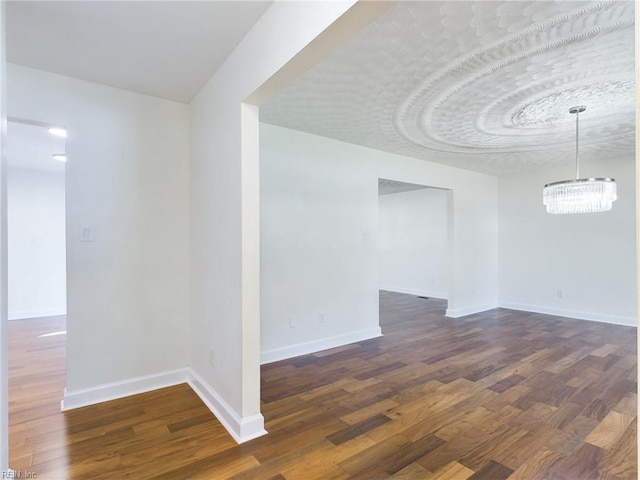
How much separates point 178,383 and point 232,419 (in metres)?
0.97

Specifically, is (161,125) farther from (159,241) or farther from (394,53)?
(394,53)

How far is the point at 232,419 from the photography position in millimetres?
2084

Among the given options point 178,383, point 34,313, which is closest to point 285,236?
point 178,383

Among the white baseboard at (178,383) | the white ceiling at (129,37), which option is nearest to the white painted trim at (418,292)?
the white baseboard at (178,383)

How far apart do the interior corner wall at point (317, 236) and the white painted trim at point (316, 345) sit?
0.01m

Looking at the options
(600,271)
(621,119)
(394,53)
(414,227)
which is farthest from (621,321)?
(394,53)

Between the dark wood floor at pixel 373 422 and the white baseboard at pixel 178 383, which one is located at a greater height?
the white baseboard at pixel 178 383

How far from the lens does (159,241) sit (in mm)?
2773

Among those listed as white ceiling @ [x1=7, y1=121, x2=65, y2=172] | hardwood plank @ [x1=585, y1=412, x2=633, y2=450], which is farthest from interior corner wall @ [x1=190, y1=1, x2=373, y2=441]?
hardwood plank @ [x1=585, y1=412, x2=633, y2=450]

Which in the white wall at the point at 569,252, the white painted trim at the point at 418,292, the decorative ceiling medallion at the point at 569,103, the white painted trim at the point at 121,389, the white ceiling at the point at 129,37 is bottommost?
the white painted trim at the point at 418,292

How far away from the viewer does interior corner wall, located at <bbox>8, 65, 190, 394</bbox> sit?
95.1 inches

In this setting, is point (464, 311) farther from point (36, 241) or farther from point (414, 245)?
point (36, 241)

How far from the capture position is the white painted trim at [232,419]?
1.99 meters

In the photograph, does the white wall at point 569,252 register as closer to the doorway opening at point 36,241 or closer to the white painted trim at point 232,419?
the white painted trim at point 232,419
